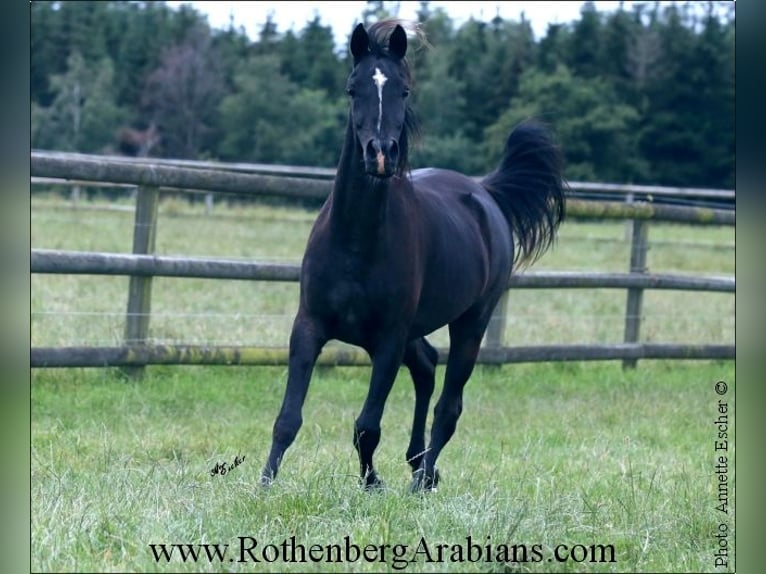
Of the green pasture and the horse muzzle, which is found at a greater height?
the horse muzzle

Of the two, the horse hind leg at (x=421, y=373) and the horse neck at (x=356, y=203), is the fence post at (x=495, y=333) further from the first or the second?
the horse neck at (x=356, y=203)

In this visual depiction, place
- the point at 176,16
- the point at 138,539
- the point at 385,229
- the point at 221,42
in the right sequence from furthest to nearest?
the point at 176,16 < the point at 221,42 < the point at 385,229 < the point at 138,539

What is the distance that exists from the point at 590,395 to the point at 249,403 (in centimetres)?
266

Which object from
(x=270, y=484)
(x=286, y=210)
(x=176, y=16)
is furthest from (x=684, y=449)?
(x=176, y=16)

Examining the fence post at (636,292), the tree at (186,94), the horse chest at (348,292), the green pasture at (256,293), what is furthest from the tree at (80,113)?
the horse chest at (348,292)

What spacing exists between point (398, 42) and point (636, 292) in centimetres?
572

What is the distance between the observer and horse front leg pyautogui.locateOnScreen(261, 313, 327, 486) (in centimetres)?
420

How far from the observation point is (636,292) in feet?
30.8

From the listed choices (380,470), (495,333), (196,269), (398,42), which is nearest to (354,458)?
(380,470)

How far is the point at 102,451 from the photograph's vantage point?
503 centimetres

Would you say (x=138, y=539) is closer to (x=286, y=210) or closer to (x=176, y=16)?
(x=286, y=210)

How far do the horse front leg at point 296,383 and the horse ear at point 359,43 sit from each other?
108 cm

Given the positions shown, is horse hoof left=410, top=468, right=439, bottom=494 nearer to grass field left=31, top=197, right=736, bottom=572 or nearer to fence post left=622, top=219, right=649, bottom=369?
grass field left=31, top=197, right=736, bottom=572

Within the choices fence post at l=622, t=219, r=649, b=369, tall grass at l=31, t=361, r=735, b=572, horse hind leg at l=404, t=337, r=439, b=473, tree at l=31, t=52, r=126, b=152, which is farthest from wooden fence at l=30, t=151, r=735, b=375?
tree at l=31, t=52, r=126, b=152
